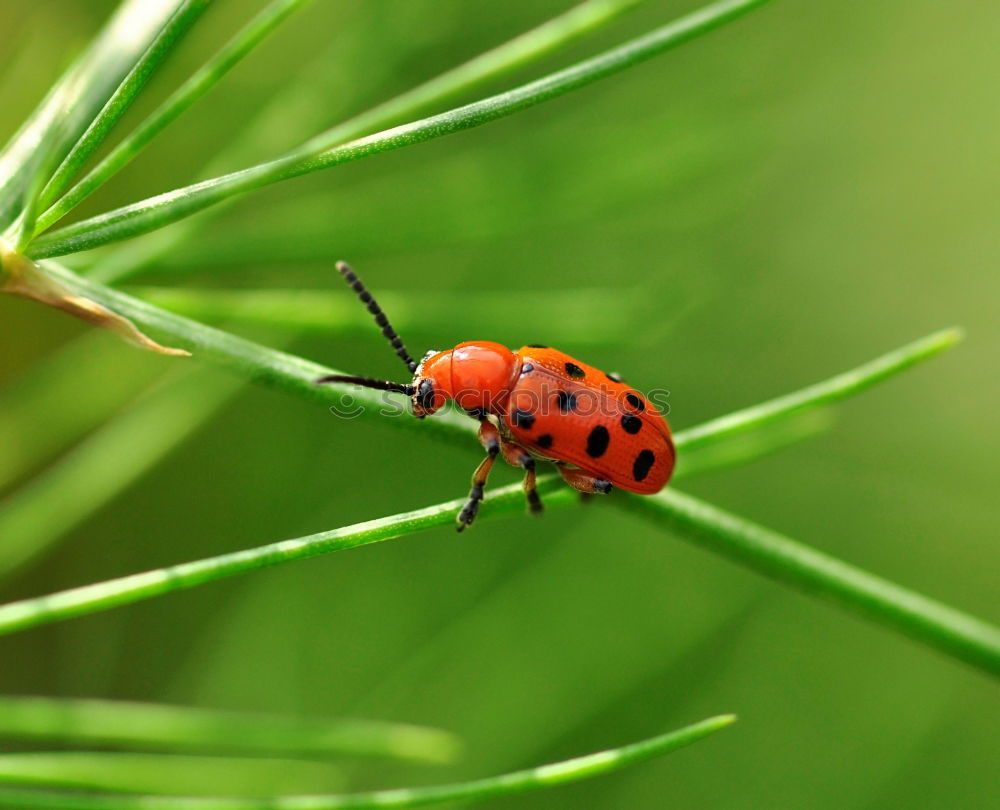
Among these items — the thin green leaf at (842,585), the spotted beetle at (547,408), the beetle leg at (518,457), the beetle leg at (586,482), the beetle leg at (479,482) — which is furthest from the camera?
the beetle leg at (518,457)

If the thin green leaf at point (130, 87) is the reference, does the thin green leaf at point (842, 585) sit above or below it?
below

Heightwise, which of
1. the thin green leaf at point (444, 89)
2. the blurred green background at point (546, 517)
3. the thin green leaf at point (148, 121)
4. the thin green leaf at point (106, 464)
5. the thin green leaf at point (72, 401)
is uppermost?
the thin green leaf at point (148, 121)

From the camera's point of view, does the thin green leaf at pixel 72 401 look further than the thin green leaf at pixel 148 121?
Yes

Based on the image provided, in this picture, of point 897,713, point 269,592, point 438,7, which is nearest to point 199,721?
point 269,592

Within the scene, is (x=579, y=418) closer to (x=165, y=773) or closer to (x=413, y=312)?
(x=413, y=312)

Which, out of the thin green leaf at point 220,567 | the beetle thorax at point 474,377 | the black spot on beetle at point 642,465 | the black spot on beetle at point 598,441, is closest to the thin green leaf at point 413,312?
the beetle thorax at point 474,377

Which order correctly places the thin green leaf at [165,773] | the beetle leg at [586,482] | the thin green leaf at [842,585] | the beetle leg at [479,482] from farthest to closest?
the beetle leg at [586,482] → the thin green leaf at [165,773] → the beetle leg at [479,482] → the thin green leaf at [842,585]

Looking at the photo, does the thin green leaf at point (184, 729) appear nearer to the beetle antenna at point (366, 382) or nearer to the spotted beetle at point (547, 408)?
→ the spotted beetle at point (547, 408)

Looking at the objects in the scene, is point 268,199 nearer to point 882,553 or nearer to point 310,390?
point 310,390

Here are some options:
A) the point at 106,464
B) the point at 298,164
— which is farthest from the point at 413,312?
the point at 298,164
